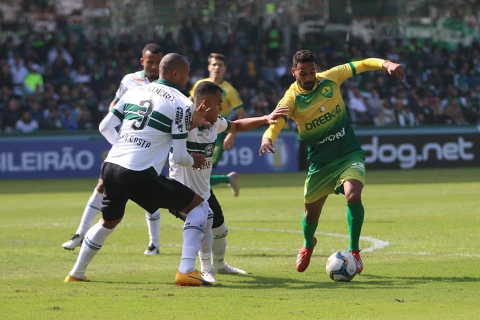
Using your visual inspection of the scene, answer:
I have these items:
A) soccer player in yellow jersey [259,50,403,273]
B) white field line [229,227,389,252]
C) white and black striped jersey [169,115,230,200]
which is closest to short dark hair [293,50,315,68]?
soccer player in yellow jersey [259,50,403,273]

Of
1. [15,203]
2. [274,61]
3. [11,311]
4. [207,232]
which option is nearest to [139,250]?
[207,232]

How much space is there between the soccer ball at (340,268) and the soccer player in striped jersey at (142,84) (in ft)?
9.07

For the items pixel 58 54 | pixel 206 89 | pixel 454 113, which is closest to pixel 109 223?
pixel 206 89

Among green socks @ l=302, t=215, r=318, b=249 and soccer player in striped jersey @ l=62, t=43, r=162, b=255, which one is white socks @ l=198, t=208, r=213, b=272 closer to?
green socks @ l=302, t=215, r=318, b=249

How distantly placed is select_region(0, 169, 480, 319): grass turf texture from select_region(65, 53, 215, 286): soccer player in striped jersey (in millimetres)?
614

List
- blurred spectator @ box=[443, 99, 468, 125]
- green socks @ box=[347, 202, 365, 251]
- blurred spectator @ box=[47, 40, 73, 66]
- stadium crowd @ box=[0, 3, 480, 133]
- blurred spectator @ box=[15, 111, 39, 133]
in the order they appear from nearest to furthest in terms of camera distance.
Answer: green socks @ box=[347, 202, 365, 251] < blurred spectator @ box=[15, 111, 39, 133] < stadium crowd @ box=[0, 3, 480, 133] < blurred spectator @ box=[47, 40, 73, 66] < blurred spectator @ box=[443, 99, 468, 125]

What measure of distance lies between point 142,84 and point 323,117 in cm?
265

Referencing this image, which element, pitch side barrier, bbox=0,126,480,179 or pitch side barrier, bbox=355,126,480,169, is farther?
pitch side barrier, bbox=355,126,480,169

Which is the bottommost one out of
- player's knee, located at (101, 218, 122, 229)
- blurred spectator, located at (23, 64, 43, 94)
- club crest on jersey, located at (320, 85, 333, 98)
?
blurred spectator, located at (23, 64, 43, 94)

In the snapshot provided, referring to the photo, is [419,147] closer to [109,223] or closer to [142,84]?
[142,84]

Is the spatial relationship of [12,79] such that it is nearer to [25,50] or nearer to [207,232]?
[25,50]

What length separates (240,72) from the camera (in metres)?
32.0

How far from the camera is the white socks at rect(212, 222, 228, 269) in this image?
9641 mm

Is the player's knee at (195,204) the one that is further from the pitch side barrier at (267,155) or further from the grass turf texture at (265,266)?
the pitch side barrier at (267,155)
